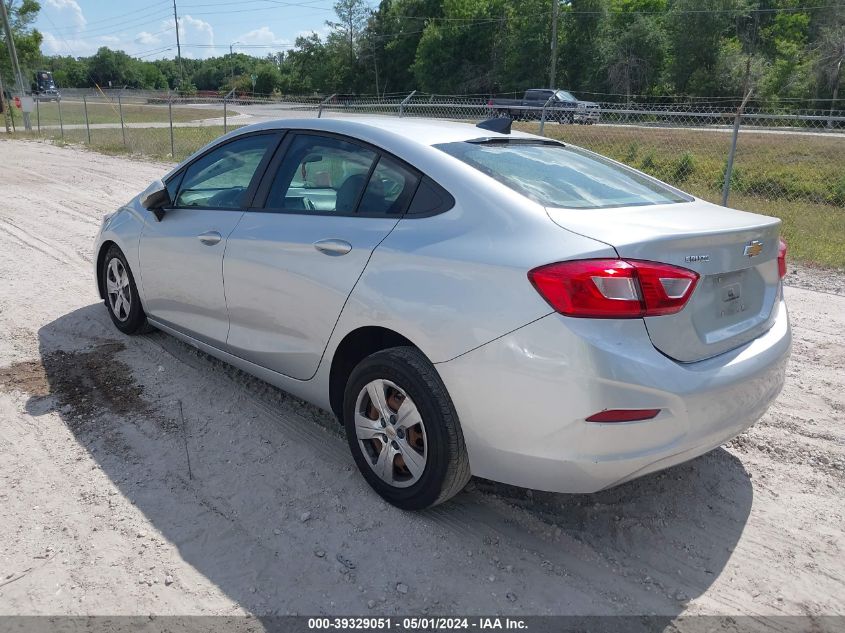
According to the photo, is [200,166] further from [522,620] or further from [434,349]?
[522,620]

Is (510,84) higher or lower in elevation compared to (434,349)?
higher

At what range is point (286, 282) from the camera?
135 inches

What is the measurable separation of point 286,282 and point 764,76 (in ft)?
158

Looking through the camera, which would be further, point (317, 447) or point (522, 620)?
point (317, 447)

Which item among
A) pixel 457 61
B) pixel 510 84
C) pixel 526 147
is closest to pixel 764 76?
pixel 510 84

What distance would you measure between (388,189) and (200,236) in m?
1.45

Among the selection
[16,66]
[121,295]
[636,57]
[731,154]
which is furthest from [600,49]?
[121,295]

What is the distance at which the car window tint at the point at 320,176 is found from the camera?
132 inches

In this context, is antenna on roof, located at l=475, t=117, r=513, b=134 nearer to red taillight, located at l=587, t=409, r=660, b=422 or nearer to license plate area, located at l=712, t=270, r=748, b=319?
license plate area, located at l=712, t=270, r=748, b=319

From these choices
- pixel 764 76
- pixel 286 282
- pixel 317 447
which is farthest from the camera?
pixel 764 76

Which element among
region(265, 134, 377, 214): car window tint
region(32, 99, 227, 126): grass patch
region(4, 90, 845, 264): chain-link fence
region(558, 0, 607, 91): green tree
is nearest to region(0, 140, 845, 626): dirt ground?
region(265, 134, 377, 214): car window tint

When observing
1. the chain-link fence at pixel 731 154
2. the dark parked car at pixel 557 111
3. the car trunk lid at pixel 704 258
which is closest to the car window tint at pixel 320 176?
the car trunk lid at pixel 704 258

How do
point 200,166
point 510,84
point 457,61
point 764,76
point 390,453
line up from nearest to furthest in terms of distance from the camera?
point 390,453 → point 200,166 → point 764,76 → point 510,84 → point 457,61

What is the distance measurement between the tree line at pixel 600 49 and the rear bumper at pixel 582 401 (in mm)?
38646
